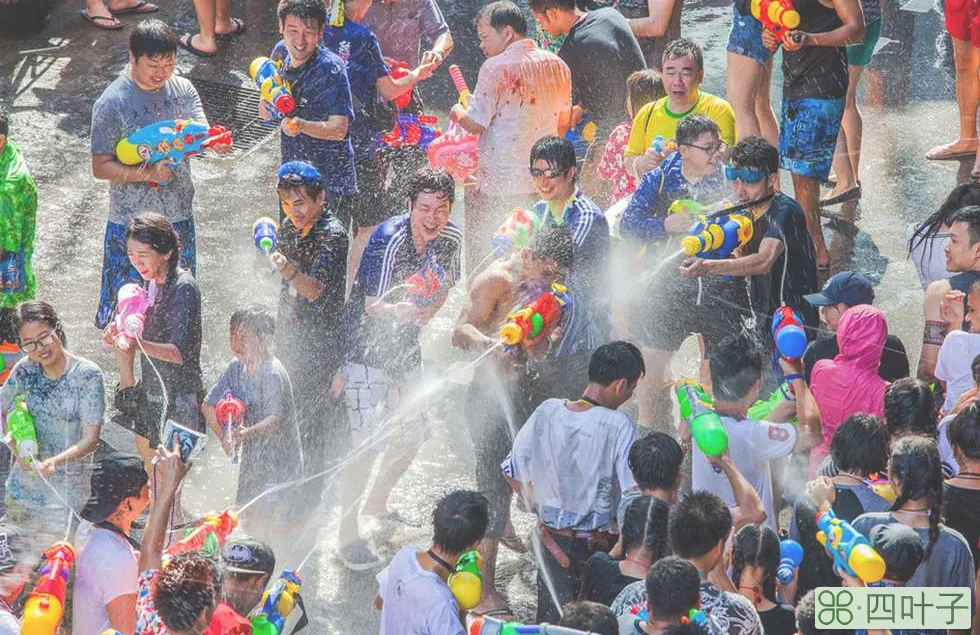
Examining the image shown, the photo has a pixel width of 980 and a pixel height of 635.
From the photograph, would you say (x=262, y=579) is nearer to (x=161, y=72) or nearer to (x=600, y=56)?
(x=161, y=72)

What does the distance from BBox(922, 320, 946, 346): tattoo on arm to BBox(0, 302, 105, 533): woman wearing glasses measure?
3.94 metres

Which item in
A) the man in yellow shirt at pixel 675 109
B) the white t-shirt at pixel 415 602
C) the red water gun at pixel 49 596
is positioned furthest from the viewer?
the man in yellow shirt at pixel 675 109

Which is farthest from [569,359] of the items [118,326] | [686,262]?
[118,326]

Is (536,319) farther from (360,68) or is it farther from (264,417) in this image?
(360,68)

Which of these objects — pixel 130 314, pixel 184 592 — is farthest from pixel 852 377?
pixel 130 314

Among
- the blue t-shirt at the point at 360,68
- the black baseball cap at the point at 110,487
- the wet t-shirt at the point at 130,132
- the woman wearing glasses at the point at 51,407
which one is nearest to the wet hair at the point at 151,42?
the wet t-shirt at the point at 130,132

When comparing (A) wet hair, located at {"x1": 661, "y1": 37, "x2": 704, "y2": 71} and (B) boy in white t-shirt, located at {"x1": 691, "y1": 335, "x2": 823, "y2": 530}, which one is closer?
(B) boy in white t-shirt, located at {"x1": 691, "y1": 335, "x2": 823, "y2": 530}

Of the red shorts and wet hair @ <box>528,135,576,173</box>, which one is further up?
wet hair @ <box>528,135,576,173</box>

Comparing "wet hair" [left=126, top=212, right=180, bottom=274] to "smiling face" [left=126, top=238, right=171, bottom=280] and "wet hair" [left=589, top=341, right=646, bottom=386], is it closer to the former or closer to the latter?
"smiling face" [left=126, top=238, right=171, bottom=280]

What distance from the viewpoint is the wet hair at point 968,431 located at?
585cm

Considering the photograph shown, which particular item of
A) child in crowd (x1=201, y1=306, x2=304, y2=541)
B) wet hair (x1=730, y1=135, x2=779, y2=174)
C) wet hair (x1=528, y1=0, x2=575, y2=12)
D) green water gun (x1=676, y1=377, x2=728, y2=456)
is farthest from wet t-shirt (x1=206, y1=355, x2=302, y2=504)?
wet hair (x1=528, y1=0, x2=575, y2=12)

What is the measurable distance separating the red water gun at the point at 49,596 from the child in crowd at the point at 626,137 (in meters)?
4.36

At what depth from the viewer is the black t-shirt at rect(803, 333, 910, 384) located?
709cm

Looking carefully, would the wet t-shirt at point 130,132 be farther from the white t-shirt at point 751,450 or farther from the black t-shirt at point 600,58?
the white t-shirt at point 751,450
